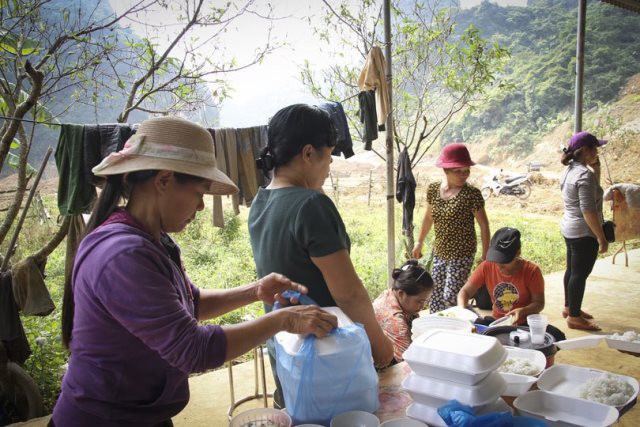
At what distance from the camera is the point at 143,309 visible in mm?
988

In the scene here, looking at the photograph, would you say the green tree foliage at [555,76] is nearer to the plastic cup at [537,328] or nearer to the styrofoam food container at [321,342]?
the plastic cup at [537,328]

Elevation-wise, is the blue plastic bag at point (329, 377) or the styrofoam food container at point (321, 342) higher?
the styrofoam food container at point (321, 342)

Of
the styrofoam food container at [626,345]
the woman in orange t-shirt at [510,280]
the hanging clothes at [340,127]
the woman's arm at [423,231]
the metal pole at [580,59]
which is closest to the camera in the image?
the styrofoam food container at [626,345]

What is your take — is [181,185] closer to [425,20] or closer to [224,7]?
[224,7]

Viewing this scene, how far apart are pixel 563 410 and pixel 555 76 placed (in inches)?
928

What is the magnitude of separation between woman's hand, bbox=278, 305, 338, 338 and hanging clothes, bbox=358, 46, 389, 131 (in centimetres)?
294

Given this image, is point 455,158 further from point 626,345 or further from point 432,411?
point 432,411

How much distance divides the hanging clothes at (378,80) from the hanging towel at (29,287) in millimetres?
2877

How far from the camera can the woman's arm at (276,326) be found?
1111 millimetres

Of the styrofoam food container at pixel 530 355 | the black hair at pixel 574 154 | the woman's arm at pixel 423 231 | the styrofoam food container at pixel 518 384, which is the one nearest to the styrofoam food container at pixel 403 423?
the styrofoam food container at pixel 518 384

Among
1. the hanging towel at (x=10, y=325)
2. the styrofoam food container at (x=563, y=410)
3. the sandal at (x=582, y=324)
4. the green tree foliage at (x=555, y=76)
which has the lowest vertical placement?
the sandal at (x=582, y=324)

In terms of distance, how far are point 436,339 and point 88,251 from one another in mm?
1037

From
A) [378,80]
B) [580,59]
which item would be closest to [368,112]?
[378,80]

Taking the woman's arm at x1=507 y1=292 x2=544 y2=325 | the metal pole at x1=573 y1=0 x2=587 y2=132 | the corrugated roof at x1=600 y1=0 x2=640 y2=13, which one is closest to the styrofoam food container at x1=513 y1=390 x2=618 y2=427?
the woman's arm at x1=507 y1=292 x2=544 y2=325
